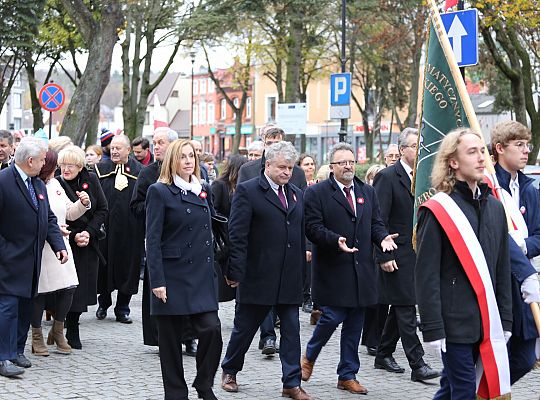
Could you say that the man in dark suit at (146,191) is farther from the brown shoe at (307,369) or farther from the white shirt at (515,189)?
the white shirt at (515,189)

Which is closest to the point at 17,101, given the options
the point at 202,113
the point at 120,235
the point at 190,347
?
the point at 202,113

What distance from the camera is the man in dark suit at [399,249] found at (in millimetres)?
8500

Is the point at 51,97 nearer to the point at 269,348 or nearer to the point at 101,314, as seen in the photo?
the point at 101,314

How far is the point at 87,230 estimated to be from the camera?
985cm

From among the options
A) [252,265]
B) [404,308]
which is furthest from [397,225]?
[252,265]

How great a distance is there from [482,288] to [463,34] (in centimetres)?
528

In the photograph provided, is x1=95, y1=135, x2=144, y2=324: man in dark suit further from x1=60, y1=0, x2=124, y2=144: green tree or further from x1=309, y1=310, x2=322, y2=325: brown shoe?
x1=60, y1=0, x2=124, y2=144: green tree

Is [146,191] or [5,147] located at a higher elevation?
[5,147]

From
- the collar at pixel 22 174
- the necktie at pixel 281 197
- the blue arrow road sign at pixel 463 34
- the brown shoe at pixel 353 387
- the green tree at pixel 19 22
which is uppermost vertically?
the green tree at pixel 19 22

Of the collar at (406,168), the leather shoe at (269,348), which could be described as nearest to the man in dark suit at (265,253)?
the collar at (406,168)

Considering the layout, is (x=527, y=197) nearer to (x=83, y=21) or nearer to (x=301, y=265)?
(x=301, y=265)

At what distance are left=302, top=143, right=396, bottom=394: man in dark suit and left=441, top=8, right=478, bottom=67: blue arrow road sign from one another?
98.3 inches

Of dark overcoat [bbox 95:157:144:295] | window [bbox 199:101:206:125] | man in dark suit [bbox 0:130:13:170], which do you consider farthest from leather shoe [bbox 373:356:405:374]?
window [bbox 199:101:206:125]

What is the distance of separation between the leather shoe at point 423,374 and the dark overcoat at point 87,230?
336 centimetres
